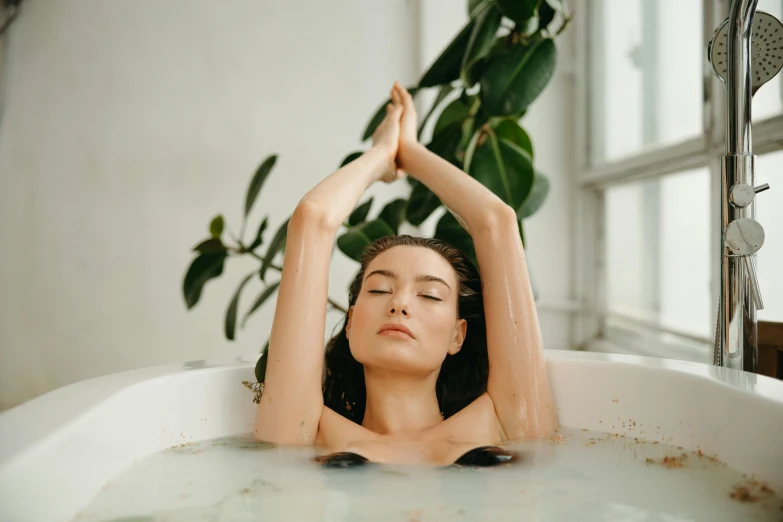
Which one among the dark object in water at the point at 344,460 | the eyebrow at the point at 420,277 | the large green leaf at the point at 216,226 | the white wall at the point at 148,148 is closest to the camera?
the dark object in water at the point at 344,460

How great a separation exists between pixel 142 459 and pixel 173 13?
192 cm

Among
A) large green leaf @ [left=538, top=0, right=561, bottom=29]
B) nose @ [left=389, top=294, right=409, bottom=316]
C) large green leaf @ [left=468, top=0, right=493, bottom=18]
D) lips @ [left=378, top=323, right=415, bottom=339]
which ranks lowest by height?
lips @ [left=378, top=323, right=415, bottom=339]

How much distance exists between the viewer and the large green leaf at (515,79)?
1392 mm

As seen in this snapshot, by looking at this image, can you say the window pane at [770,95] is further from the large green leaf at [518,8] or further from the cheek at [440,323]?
the cheek at [440,323]

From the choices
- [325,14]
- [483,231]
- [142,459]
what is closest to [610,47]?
[325,14]

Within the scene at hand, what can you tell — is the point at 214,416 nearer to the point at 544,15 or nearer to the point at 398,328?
the point at 398,328

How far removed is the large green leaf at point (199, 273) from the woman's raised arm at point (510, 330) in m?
0.80

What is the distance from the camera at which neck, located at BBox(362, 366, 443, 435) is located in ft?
3.40

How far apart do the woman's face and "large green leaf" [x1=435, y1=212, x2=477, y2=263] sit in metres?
0.32

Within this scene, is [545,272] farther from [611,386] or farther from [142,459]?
[142,459]

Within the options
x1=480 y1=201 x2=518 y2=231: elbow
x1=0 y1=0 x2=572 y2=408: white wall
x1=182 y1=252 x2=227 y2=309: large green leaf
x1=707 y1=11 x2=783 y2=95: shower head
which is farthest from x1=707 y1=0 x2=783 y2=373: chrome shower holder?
x1=0 y1=0 x2=572 y2=408: white wall

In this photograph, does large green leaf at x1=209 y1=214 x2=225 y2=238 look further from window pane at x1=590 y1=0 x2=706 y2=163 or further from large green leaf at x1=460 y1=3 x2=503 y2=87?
window pane at x1=590 y1=0 x2=706 y2=163

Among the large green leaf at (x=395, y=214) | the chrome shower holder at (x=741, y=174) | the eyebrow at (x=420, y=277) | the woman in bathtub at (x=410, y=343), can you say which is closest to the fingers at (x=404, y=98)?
the large green leaf at (x=395, y=214)

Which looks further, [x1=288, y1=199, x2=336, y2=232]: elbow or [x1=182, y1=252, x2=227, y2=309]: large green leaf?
[x1=182, y1=252, x2=227, y2=309]: large green leaf
